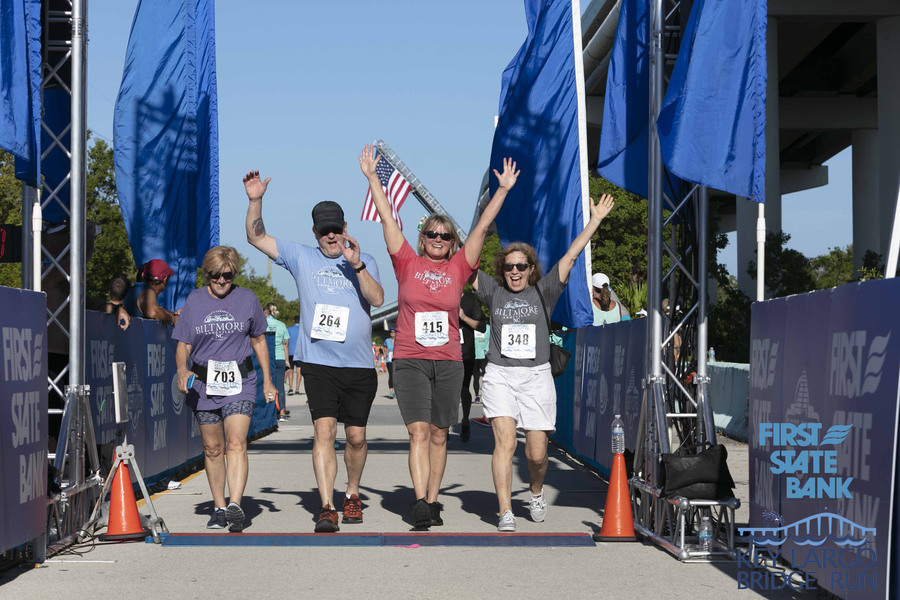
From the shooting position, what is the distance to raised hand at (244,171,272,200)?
8.55 m

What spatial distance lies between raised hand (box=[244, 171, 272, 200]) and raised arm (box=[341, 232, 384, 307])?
2.28 ft

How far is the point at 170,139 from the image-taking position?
1293 centimetres

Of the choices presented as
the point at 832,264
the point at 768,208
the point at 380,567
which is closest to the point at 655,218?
the point at 380,567

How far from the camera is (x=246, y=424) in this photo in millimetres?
8484

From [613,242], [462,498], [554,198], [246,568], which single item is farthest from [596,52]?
[246,568]

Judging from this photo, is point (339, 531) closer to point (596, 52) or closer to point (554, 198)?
point (554, 198)

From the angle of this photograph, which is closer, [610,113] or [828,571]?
[828,571]

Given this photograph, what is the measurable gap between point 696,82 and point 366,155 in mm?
2404

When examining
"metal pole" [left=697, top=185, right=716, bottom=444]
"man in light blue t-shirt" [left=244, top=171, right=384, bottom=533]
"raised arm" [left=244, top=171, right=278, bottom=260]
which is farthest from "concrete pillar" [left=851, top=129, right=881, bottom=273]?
"raised arm" [left=244, top=171, right=278, bottom=260]

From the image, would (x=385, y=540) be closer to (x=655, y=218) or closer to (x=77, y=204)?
(x=655, y=218)

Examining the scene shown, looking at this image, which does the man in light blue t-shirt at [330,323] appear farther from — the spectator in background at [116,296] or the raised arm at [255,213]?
the spectator in background at [116,296]

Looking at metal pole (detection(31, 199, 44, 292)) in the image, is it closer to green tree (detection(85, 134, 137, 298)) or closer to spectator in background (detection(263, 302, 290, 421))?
spectator in background (detection(263, 302, 290, 421))

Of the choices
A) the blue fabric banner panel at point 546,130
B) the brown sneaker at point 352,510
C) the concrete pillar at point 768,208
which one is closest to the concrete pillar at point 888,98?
the concrete pillar at point 768,208

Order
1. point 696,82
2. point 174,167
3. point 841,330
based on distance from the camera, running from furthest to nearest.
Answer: point 174,167 < point 696,82 < point 841,330
